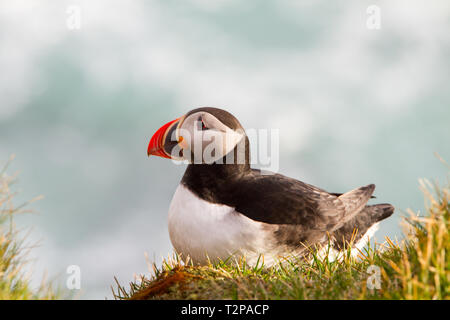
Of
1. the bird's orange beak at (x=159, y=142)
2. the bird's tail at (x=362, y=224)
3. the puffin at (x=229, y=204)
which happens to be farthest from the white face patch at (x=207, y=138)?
the bird's tail at (x=362, y=224)

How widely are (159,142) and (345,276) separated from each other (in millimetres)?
2287

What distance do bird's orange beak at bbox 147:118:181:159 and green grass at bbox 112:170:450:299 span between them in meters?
1.19

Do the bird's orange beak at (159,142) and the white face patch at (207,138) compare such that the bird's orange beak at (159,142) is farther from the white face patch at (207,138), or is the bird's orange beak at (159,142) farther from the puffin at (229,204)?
the white face patch at (207,138)

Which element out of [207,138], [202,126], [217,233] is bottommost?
[217,233]

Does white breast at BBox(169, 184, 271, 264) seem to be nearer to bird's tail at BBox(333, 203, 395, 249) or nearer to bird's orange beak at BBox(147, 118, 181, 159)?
bird's orange beak at BBox(147, 118, 181, 159)

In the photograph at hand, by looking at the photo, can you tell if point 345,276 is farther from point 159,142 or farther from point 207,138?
point 159,142

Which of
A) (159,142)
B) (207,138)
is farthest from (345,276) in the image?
(159,142)

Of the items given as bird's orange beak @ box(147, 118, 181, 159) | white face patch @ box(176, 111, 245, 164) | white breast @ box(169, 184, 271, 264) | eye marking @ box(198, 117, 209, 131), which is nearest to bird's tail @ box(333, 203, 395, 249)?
white breast @ box(169, 184, 271, 264)

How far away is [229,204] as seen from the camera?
14.3 feet

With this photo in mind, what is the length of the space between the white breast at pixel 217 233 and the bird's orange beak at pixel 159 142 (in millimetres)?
631

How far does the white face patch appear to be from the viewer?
14.6 ft

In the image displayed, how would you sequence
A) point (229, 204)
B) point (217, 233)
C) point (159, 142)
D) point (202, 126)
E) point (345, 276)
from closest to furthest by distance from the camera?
point (345, 276) → point (217, 233) → point (229, 204) → point (202, 126) → point (159, 142)
